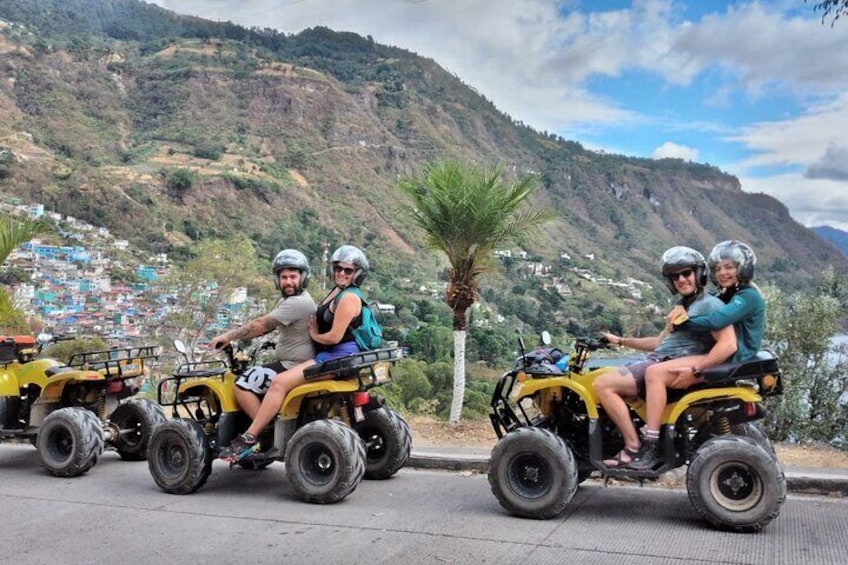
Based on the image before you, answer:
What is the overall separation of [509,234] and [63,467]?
7.31m

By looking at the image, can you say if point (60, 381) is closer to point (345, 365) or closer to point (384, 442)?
point (384, 442)

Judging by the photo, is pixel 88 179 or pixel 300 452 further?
pixel 88 179

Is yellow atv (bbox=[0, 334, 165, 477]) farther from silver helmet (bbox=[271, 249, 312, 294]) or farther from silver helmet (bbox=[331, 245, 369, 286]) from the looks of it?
silver helmet (bbox=[331, 245, 369, 286])

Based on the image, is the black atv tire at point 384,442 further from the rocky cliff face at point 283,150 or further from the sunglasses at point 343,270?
the rocky cliff face at point 283,150

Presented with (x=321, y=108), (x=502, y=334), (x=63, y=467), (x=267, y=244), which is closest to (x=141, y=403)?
(x=63, y=467)

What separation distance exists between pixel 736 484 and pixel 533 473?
152cm

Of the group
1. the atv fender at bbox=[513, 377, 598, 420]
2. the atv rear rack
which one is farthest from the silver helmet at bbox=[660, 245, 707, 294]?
the atv rear rack

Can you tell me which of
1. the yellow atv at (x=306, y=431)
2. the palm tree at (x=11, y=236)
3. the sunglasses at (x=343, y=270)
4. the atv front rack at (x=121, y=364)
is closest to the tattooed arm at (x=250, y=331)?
the yellow atv at (x=306, y=431)

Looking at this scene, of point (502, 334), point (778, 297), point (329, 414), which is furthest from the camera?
point (502, 334)

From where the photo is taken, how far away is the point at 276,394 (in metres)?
7.47

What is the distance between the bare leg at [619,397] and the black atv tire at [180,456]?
3.71 metres

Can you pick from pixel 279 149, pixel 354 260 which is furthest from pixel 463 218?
pixel 279 149

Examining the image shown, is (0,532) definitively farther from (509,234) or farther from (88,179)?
(88,179)

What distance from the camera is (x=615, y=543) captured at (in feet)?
18.8
